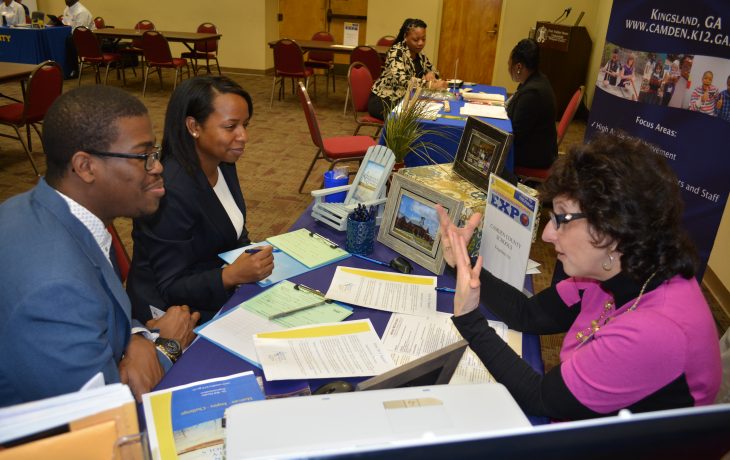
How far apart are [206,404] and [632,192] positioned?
3.41ft

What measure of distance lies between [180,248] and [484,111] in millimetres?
2876

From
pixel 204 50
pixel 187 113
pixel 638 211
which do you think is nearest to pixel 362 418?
pixel 638 211

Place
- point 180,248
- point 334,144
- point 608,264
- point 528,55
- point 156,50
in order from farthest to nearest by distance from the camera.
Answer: point 156,50 → point 334,144 → point 528,55 → point 180,248 → point 608,264

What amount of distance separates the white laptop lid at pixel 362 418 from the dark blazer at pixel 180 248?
994 mm

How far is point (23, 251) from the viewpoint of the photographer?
3.57 feet

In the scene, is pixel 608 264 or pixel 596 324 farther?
pixel 596 324

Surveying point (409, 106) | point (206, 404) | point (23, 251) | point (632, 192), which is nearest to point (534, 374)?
point (632, 192)

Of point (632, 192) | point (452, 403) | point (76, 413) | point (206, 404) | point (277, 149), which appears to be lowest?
point (277, 149)

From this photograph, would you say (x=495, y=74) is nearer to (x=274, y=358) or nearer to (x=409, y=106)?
(x=409, y=106)

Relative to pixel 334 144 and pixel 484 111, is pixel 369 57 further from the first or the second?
pixel 484 111

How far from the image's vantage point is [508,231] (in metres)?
1.60

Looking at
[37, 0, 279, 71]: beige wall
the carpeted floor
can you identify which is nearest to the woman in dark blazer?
the carpeted floor

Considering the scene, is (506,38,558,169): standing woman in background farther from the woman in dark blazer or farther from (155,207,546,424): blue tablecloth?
the woman in dark blazer

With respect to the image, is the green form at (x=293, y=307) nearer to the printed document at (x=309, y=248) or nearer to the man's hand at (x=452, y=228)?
the printed document at (x=309, y=248)
